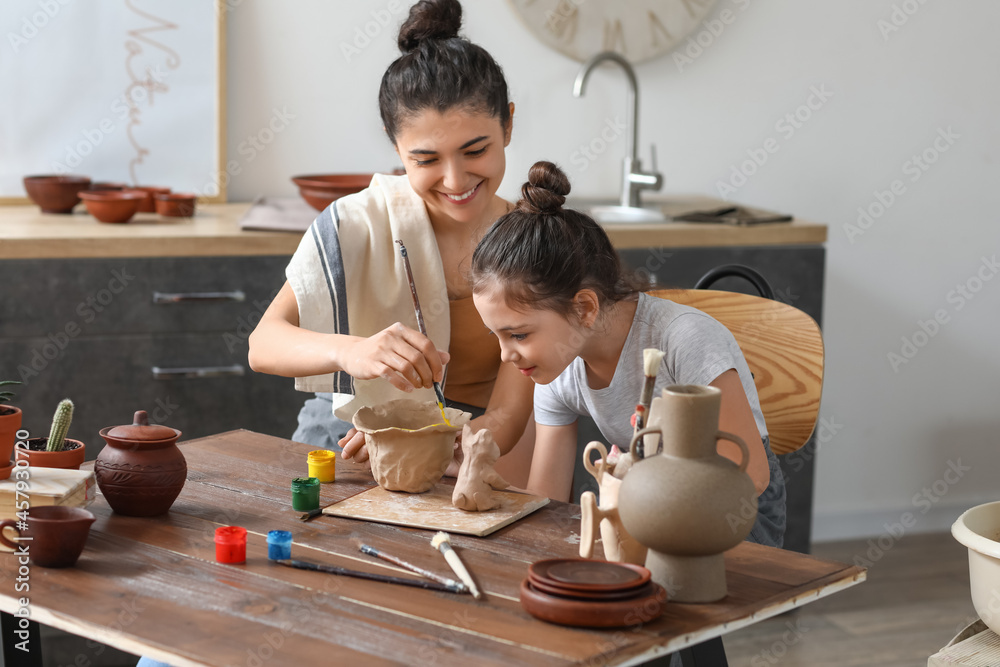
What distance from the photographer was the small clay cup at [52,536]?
3.85ft

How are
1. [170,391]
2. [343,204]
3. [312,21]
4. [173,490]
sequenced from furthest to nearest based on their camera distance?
[312,21] → [170,391] → [343,204] → [173,490]

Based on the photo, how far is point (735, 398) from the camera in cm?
146

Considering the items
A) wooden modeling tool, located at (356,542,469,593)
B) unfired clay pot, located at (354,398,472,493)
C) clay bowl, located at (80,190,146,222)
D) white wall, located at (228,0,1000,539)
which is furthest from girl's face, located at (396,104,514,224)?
white wall, located at (228,0,1000,539)

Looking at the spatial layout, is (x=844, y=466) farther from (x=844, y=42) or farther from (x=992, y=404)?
(x=844, y=42)

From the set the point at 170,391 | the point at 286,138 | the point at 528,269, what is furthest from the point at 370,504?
the point at 286,138

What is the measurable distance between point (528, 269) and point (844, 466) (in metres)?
2.32

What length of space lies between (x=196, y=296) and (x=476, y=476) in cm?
135

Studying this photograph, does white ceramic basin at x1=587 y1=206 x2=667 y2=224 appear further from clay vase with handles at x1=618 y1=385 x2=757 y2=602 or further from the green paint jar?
clay vase with handles at x1=618 y1=385 x2=757 y2=602

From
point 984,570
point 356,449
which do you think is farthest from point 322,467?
point 984,570

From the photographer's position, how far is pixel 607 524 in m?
1.18

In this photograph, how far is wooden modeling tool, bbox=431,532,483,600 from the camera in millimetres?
1137

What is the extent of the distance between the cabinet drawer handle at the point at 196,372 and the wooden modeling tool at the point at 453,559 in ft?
4.57

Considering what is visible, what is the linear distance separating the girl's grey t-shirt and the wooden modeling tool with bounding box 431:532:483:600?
0.43 meters

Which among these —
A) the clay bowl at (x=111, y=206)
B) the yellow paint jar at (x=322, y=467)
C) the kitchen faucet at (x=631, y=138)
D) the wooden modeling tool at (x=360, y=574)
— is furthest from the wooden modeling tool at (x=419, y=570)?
the kitchen faucet at (x=631, y=138)
